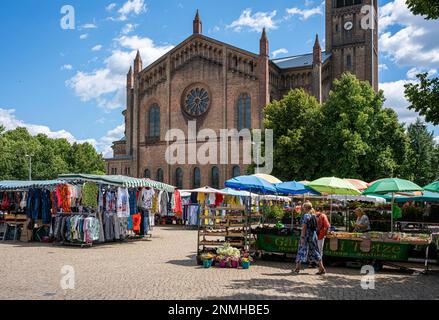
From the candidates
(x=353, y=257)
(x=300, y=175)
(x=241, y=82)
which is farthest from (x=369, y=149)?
(x=353, y=257)

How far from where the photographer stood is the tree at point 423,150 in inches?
1943

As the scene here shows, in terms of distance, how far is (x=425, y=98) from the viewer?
12.7 metres

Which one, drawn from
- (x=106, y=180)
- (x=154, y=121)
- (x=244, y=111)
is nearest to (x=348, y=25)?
(x=244, y=111)

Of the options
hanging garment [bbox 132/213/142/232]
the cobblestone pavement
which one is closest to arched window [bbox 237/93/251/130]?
hanging garment [bbox 132/213/142/232]

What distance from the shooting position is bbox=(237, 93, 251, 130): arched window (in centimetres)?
4369

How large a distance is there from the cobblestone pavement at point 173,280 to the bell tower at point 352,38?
39228 millimetres

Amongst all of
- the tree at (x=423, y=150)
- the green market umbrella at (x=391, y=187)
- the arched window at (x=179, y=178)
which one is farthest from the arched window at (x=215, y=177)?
the green market umbrella at (x=391, y=187)

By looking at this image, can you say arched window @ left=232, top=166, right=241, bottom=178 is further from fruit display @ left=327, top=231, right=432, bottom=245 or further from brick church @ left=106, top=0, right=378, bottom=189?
fruit display @ left=327, top=231, right=432, bottom=245

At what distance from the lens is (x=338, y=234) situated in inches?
567

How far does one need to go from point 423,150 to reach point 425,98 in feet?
154

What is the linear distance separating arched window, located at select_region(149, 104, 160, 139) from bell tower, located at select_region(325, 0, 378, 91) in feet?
64.5

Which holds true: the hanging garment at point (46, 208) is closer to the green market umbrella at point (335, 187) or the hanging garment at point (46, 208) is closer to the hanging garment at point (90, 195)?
the hanging garment at point (90, 195)

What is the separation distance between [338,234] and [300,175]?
18729mm
